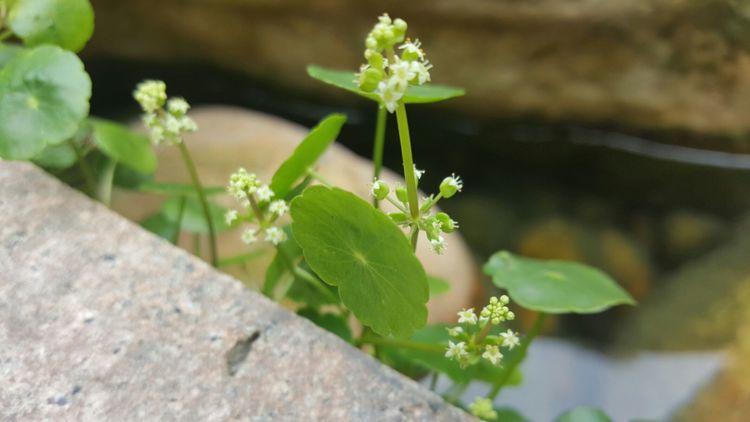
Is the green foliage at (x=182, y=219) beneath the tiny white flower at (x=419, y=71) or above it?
beneath

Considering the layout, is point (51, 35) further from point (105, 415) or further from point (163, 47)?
point (163, 47)

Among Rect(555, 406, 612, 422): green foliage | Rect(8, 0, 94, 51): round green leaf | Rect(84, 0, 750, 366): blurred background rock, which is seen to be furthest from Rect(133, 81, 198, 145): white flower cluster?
Rect(84, 0, 750, 366): blurred background rock

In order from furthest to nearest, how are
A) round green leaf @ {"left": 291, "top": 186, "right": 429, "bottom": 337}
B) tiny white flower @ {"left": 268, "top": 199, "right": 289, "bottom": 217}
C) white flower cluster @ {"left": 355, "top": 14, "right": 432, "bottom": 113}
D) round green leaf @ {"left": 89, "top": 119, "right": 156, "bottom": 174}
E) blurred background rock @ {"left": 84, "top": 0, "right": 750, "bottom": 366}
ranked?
blurred background rock @ {"left": 84, "top": 0, "right": 750, "bottom": 366} → round green leaf @ {"left": 89, "top": 119, "right": 156, "bottom": 174} → tiny white flower @ {"left": 268, "top": 199, "right": 289, "bottom": 217} → round green leaf @ {"left": 291, "top": 186, "right": 429, "bottom": 337} → white flower cluster @ {"left": 355, "top": 14, "right": 432, "bottom": 113}

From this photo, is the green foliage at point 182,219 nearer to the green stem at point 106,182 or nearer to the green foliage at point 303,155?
the green stem at point 106,182

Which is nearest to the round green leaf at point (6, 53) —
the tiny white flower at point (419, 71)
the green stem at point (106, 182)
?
the green stem at point (106, 182)

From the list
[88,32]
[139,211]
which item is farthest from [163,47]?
[88,32]

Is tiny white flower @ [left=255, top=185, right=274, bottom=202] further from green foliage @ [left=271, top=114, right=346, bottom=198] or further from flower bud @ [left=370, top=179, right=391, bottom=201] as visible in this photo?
flower bud @ [left=370, top=179, right=391, bottom=201]

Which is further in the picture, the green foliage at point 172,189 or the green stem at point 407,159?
the green foliage at point 172,189
